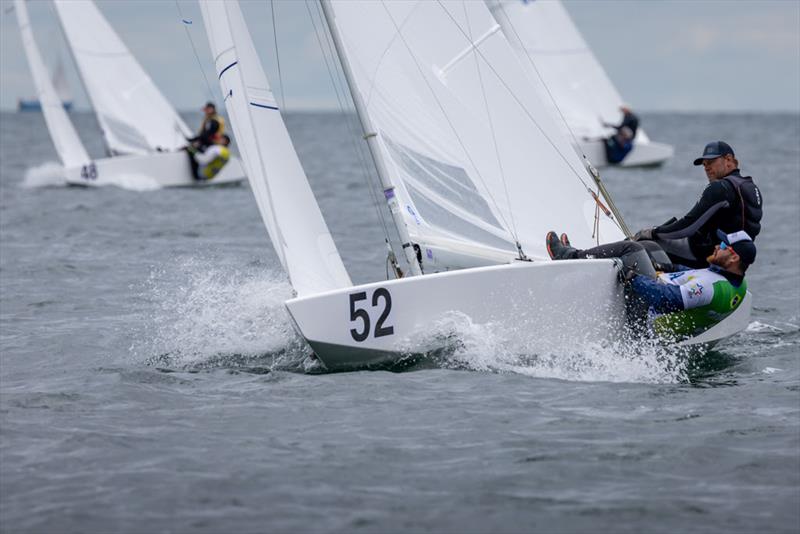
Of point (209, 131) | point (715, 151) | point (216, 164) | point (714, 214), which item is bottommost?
point (714, 214)

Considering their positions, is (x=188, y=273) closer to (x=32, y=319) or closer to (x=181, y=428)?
(x=32, y=319)

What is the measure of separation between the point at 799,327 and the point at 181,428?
176 inches

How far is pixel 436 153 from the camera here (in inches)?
285

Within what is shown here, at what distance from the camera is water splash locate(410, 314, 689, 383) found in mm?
6305

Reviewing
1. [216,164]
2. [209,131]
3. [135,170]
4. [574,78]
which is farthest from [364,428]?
[574,78]

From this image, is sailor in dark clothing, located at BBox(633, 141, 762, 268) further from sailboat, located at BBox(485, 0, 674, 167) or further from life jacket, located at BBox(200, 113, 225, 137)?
sailboat, located at BBox(485, 0, 674, 167)

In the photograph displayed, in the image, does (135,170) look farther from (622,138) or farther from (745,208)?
(745,208)

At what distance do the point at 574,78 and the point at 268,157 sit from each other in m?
17.1

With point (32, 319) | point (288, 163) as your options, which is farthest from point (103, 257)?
point (288, 163)

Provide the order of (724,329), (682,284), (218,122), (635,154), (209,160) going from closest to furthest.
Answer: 1. (682,284)
2. (724,329)
3. (218,122)
4. (209,160)
5. (635,154)

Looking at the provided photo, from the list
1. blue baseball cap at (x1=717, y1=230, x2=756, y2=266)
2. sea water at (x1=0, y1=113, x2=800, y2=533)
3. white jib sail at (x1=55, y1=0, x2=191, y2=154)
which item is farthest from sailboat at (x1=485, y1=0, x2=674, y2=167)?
blue baseball cap at (x1=717, y1=230, x2=756, y2=266)

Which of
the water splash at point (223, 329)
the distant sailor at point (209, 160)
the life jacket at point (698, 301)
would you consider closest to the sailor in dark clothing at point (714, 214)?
the life jacket at point (698, 301)

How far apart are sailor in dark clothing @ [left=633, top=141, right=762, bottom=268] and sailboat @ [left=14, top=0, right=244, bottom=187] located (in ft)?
46.2

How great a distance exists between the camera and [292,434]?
5.28 metres
